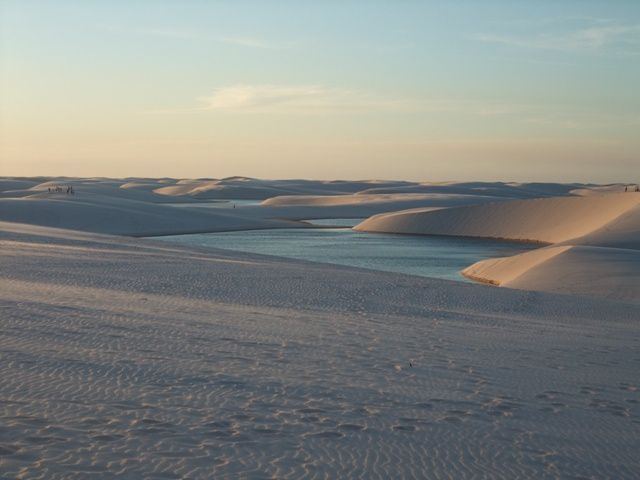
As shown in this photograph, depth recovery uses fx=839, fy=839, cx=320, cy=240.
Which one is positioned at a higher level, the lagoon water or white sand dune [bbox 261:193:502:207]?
white sand dune [bbox 261:193:502:207]

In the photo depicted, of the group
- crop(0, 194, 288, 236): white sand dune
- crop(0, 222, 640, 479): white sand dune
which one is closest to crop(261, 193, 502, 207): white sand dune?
crop(0, 194, 288, 236): white sand dune

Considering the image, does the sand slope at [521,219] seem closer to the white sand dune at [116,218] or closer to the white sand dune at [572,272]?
the white sand dune at [116,218]

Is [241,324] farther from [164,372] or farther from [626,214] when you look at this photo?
[626,214]

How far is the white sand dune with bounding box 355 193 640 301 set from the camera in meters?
21.3

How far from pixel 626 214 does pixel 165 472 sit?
3603 centimetres

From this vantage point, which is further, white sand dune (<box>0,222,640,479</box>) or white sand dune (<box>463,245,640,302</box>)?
white sand dune (<box>463,245,640,302</box>)

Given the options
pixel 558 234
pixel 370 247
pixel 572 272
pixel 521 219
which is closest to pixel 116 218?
pixel 370 247

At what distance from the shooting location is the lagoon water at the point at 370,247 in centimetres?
2883

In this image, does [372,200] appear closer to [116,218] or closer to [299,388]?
[116,218]

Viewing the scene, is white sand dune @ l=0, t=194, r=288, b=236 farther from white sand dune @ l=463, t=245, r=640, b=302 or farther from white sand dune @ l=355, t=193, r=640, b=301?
white sand dune @ l=463, t=245, r=640, b=302

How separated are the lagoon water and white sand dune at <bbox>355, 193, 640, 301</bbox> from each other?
6.34 feet

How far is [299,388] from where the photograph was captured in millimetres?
7344

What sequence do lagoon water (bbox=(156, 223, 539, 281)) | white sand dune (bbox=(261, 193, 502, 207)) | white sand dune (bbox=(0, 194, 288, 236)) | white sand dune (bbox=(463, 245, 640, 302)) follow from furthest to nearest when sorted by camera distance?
white sand dune (bbox=(261, 193, 502, 207)) < white sand dune (bbox=(0, 194, 288, 236)) < lagoon water (bbox=(156, 223, 539, 281)) < white sand dune (bbox=(463, 245, 640, 302))

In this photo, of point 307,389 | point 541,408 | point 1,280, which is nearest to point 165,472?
point 307,389
